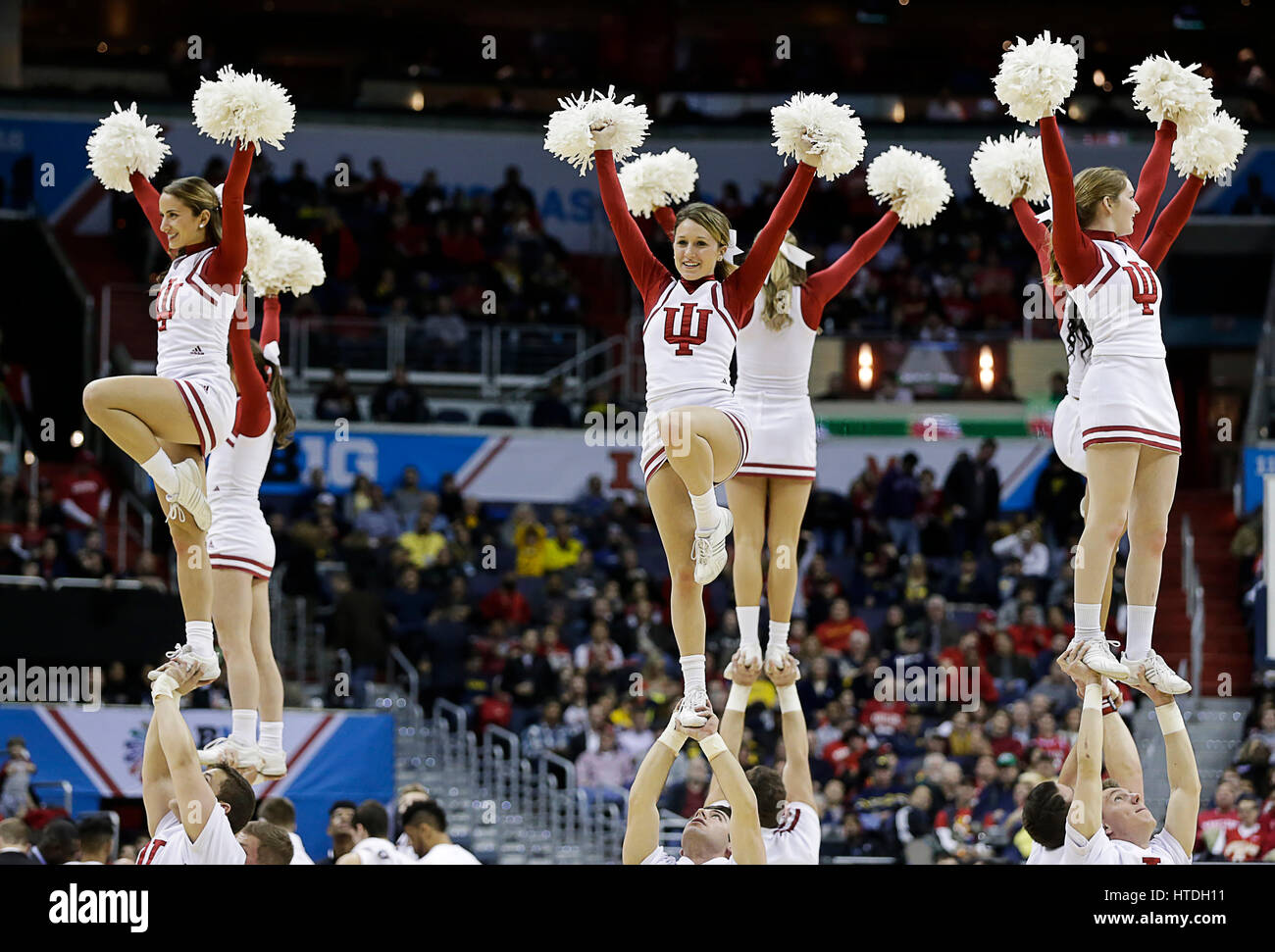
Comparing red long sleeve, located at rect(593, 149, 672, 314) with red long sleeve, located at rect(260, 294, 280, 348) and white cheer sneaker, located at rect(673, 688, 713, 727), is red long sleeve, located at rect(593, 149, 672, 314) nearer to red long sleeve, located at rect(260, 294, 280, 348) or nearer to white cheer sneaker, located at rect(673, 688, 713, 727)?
white cheer sneaker, located at rect(673, 688, 713, 727)

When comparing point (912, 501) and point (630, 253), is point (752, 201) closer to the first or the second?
point (912, 501)

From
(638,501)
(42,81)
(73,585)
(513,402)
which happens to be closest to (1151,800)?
(638,501)

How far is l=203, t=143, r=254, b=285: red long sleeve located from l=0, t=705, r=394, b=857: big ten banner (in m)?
6.66

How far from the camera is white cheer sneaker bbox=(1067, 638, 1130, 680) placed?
7641mm

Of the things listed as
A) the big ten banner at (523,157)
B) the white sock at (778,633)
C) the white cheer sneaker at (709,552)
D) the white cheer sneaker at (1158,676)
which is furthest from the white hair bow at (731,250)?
the big ten banner at (523,157)

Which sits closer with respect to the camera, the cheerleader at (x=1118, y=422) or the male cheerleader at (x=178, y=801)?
the male cheerleader at (x=178, y=801)

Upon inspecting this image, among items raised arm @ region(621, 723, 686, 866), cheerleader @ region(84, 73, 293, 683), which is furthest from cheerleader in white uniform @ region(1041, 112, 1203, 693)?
cheerleader @ region(84, 73, 293, 683)

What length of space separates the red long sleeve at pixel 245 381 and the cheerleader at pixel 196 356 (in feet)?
1.01

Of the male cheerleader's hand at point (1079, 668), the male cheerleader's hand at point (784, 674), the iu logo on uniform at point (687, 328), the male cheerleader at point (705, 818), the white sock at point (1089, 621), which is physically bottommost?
the male cheerleader at point (705, 818)

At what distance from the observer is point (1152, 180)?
8.20 m

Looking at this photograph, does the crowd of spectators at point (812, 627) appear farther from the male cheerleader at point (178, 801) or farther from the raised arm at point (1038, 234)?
the male cheerleader at point (178, 801)

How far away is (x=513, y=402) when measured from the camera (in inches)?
758

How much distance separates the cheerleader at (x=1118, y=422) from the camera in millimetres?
7738
